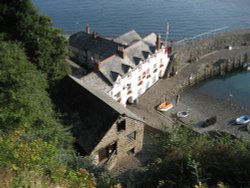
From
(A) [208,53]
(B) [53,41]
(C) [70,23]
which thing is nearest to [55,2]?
(C) [70,23]

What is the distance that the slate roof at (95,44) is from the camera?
42719 mm

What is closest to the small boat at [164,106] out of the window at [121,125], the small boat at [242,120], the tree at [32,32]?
the small boat at [242,120]

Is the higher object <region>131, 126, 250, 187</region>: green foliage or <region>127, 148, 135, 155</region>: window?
<region>131, 126, 250, 187</region>: green foliage

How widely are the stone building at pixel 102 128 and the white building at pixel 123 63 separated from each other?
25.9 feet

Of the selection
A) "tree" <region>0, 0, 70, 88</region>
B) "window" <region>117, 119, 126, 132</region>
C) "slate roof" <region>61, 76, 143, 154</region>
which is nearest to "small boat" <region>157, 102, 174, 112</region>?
"slate roof" <region>61, 76, 143, 154</region>

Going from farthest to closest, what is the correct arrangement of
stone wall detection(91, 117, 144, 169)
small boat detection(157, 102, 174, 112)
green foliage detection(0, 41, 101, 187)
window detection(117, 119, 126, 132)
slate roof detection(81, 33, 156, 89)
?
A: small boat detection(157, 102, 174, 112) < slate roof detection(81, 33, 156, 89) < window detection(117, 119, 126, 132) < stone wall detection(91, 117, 144, 169) < green foliage detection(0, 41, 101, 187)

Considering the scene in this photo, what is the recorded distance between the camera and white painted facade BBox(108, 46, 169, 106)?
38125 mm

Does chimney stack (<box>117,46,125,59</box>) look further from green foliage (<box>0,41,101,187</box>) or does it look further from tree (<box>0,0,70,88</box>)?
green foliage (<box>0,41,101,187</box>)

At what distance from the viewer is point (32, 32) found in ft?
95.5

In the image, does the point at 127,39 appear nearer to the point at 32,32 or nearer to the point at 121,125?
the point at 32,32

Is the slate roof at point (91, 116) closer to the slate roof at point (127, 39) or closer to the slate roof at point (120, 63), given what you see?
the slate roof at point (120, 63)

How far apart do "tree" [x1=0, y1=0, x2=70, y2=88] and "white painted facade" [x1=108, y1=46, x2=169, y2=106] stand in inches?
345

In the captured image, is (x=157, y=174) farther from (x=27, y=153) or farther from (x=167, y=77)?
(x=167, y=77)

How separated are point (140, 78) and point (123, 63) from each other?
12.3 ft
